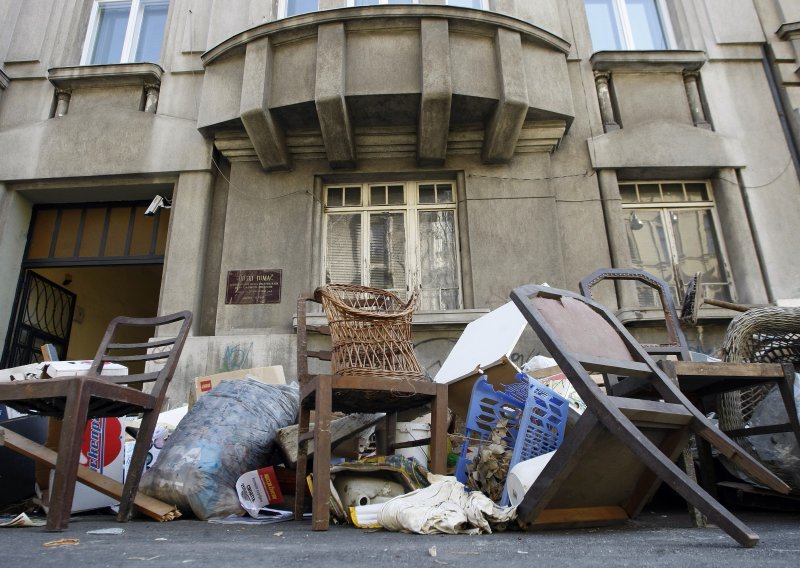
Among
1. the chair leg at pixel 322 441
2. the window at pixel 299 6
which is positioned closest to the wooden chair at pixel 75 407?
the chair leg at pixel 322 441

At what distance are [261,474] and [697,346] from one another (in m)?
4.62

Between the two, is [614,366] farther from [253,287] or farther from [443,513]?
[253,287]

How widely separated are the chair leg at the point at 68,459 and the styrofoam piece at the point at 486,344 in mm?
2042

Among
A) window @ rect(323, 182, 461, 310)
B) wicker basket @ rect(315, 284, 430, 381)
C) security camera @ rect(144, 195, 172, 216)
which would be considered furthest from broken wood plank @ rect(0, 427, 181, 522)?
security camera @ rect(144, 195, 172, 216)

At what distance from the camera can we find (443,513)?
7.51 ft

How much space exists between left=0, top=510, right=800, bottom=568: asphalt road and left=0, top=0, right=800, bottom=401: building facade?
3523mm

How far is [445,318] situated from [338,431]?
2.58 meters

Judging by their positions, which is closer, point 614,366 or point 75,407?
point 614,366

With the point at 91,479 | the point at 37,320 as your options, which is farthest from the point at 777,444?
the point at 37,320

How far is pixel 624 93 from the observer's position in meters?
7.07

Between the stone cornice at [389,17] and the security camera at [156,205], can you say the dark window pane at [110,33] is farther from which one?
the stone cornice at [389,17]

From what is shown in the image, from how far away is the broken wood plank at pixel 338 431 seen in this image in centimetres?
349

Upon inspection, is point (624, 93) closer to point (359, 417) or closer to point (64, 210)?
point (359, 417)

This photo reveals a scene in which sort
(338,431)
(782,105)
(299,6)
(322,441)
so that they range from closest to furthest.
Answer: (322,441), (338,431), (782,105), (299,6)
